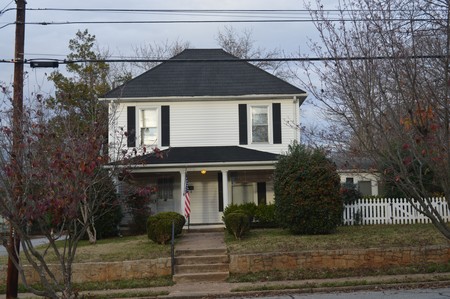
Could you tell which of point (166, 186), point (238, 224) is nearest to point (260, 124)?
point (166, 186)

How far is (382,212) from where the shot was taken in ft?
70.3

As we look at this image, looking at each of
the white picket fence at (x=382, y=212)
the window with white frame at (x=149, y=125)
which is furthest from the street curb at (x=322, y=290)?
the window with white frame at (x=149, y=125)

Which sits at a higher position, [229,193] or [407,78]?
[407,78]

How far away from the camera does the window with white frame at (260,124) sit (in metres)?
24.8

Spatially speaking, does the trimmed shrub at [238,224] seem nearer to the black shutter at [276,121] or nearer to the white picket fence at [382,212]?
the white picket fence at [382,212]

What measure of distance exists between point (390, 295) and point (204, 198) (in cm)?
1274

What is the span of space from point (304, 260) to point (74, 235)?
785 cm

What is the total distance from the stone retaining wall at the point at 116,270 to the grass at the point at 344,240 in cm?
208

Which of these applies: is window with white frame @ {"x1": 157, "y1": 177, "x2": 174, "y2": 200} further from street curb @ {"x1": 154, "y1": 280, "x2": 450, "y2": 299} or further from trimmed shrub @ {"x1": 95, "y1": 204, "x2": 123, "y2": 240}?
street curb @ {"x1": 154, "y1": 280, "x2": 450, "y2": 299}

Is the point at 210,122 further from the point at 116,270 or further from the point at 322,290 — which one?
the point at 322,290

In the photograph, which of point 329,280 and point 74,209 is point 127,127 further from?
point 74,209

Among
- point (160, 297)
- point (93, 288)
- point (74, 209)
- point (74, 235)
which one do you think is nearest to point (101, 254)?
point (93, 288)

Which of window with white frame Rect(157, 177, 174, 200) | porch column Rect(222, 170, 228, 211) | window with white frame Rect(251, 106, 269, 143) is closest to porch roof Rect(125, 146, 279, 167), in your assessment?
porch column Rect(222, 170, 228, 211)

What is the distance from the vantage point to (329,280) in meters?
15.4
